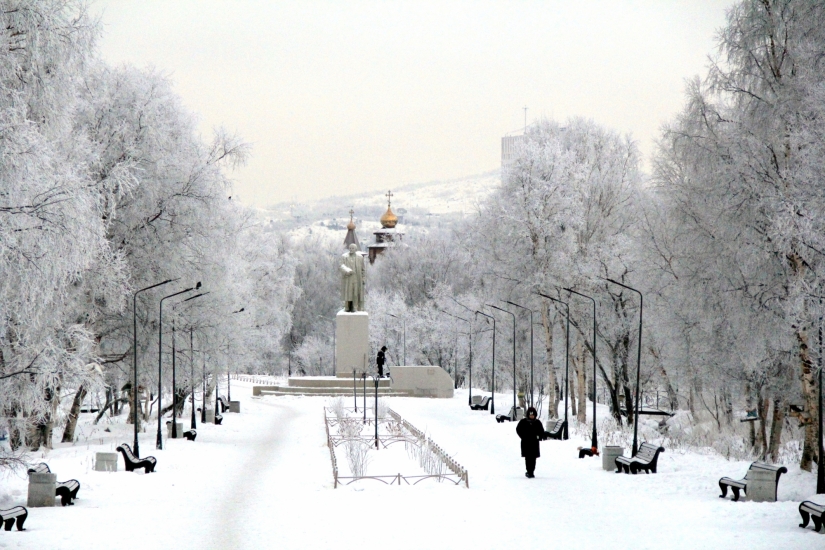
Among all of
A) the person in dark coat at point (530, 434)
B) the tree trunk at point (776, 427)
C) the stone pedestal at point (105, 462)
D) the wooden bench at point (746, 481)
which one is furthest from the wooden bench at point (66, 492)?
the tree trunk at point (776, 427)

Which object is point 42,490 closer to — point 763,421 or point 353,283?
point 763,421

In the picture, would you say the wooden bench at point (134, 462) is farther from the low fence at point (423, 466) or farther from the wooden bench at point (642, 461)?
the wooden bench at point (642, 461)

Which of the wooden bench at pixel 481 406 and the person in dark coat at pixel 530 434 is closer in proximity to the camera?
the person in dark coat at pixel 530 434

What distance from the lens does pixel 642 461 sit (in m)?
19.2

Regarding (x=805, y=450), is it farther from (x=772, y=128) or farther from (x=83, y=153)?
(x=83, y=153)

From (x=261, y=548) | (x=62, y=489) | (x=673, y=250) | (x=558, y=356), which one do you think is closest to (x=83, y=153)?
(x=62, y=489)

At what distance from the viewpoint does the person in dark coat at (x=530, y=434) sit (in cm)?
1867

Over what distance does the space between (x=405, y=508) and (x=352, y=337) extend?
38656mm

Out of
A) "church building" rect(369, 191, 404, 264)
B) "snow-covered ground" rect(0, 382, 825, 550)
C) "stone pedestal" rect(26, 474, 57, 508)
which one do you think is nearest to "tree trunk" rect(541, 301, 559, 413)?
"snow-covered ground" rect(0, 382, 825, 550)

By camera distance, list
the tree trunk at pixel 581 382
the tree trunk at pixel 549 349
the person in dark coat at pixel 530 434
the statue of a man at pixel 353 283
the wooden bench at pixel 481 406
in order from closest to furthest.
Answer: the person in dark coat at pixel 530 434 → the tree trunk at pixel 549 349 → the tree trunk at pixel 581 382 → the wooden bench at pixel 481 406 → the statue of a man at pixel 353 283

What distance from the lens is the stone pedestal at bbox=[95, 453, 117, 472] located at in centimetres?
1931

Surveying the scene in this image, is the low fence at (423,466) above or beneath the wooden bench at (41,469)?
beneath

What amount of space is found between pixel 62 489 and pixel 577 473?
34.5ft

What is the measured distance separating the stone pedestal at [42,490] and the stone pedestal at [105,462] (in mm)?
4436
